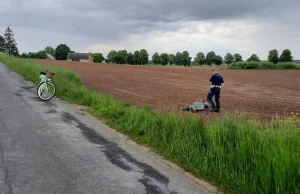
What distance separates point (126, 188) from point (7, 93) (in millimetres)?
13981

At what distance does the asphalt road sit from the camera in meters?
5.66

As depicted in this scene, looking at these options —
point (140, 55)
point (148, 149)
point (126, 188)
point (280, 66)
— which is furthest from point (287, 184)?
point (140, 55)

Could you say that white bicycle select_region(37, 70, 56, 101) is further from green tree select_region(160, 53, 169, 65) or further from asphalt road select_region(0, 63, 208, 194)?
green tree select_region(160, 53, 169, 65)

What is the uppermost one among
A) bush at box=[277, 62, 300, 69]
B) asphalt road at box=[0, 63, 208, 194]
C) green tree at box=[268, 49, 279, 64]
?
green tree at box=[268, 49, 279, 64]

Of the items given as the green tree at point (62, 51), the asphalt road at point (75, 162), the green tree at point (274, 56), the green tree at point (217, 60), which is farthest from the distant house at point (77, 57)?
the asphalt road at point (75, 162)

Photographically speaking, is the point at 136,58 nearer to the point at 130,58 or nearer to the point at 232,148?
the point at 130,58

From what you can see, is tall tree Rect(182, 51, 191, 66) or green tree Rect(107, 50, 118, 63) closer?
green tree Rect(107, 50, 118, 63)

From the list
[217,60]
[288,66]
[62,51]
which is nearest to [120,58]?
[217,60]

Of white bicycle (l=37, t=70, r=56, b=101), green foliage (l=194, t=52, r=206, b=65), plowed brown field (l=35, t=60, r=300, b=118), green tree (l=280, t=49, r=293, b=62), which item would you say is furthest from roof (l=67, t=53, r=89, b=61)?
white bicycle (l=37, t=70, r=56, b=101)

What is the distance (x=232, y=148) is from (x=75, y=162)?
324 cm

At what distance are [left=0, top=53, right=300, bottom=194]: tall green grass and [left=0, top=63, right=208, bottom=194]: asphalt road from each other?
1.67 ft

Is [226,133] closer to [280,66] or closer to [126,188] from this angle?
[126,188]

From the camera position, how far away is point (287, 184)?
17.3 feet

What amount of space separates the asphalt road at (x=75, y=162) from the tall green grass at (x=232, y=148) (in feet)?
1.67
